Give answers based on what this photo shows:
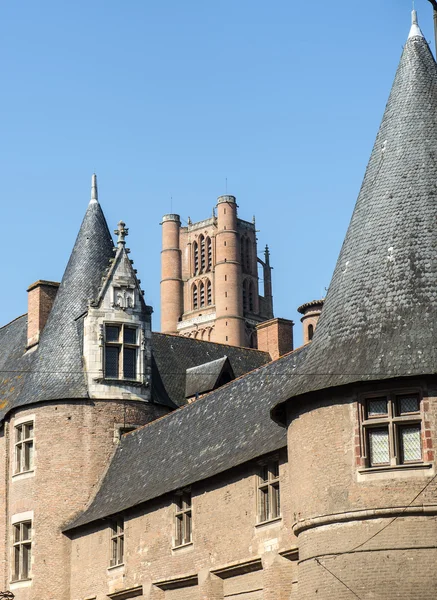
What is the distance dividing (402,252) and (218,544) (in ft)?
27.3

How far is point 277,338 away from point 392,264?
22949 millimetres

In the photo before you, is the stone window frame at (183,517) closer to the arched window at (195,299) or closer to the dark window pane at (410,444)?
the dark window pane at (410,444)

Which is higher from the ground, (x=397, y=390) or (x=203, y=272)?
(x=203, y=272)

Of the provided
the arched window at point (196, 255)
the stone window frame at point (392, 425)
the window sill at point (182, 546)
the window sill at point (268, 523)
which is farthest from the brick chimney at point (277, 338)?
the arched window at point (196, 255)

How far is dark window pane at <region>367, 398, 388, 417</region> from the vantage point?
71.6 ft

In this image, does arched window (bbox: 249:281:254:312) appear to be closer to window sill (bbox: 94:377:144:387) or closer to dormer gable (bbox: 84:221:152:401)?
dormer gable (bbox: 84:221:152:401)

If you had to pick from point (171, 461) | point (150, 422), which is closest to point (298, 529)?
point (171, 461)

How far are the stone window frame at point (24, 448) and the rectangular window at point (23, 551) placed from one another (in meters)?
1.50

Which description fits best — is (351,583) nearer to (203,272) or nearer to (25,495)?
(25,495)

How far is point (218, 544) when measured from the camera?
90.5 feet

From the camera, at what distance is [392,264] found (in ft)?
74.7

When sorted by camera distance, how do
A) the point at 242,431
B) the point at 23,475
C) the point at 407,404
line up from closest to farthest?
the point at 407,404, the point at 242,431, the point at 23,475

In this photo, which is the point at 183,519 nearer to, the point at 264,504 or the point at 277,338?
the point at 264,504

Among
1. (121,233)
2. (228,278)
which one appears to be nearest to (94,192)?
(121,233)
